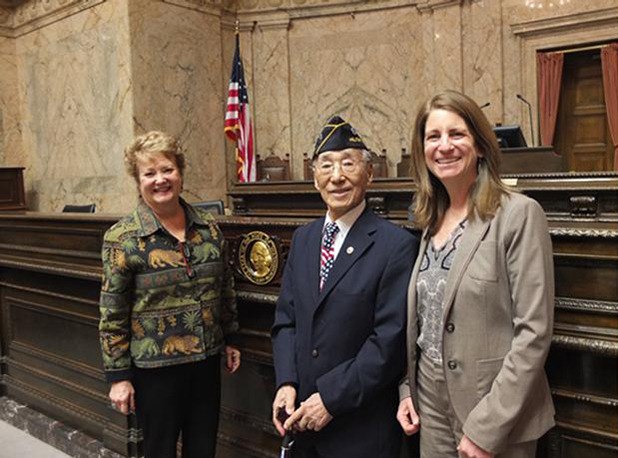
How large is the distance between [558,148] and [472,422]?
25.0ft

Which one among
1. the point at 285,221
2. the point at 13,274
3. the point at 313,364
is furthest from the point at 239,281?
the point at 13,274

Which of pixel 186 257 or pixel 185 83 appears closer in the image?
pixel 186 257

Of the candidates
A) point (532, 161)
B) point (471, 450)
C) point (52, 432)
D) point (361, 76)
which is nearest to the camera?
point (471, 450)

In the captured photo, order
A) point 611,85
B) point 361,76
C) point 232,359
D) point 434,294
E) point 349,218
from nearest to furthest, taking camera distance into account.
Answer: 1. point 434,294
2. point 349,218
3. point 232,359
4. point 611,85
5. point 361,76

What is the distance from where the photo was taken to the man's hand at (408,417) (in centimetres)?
173

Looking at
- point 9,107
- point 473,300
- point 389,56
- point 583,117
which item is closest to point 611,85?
point 583,117

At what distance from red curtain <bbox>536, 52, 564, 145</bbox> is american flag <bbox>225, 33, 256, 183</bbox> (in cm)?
412

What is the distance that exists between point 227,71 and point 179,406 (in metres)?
7.99

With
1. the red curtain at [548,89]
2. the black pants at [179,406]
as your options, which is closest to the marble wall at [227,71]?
the red curtain at [548,89]

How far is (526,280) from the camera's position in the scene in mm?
1439

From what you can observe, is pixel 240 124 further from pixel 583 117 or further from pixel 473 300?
pixel 473 300

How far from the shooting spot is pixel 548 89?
7945 millimetres

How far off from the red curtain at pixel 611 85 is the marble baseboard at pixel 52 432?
7.08 m

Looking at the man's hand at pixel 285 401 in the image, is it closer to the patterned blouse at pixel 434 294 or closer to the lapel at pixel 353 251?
the lapel at pixel 353 251
